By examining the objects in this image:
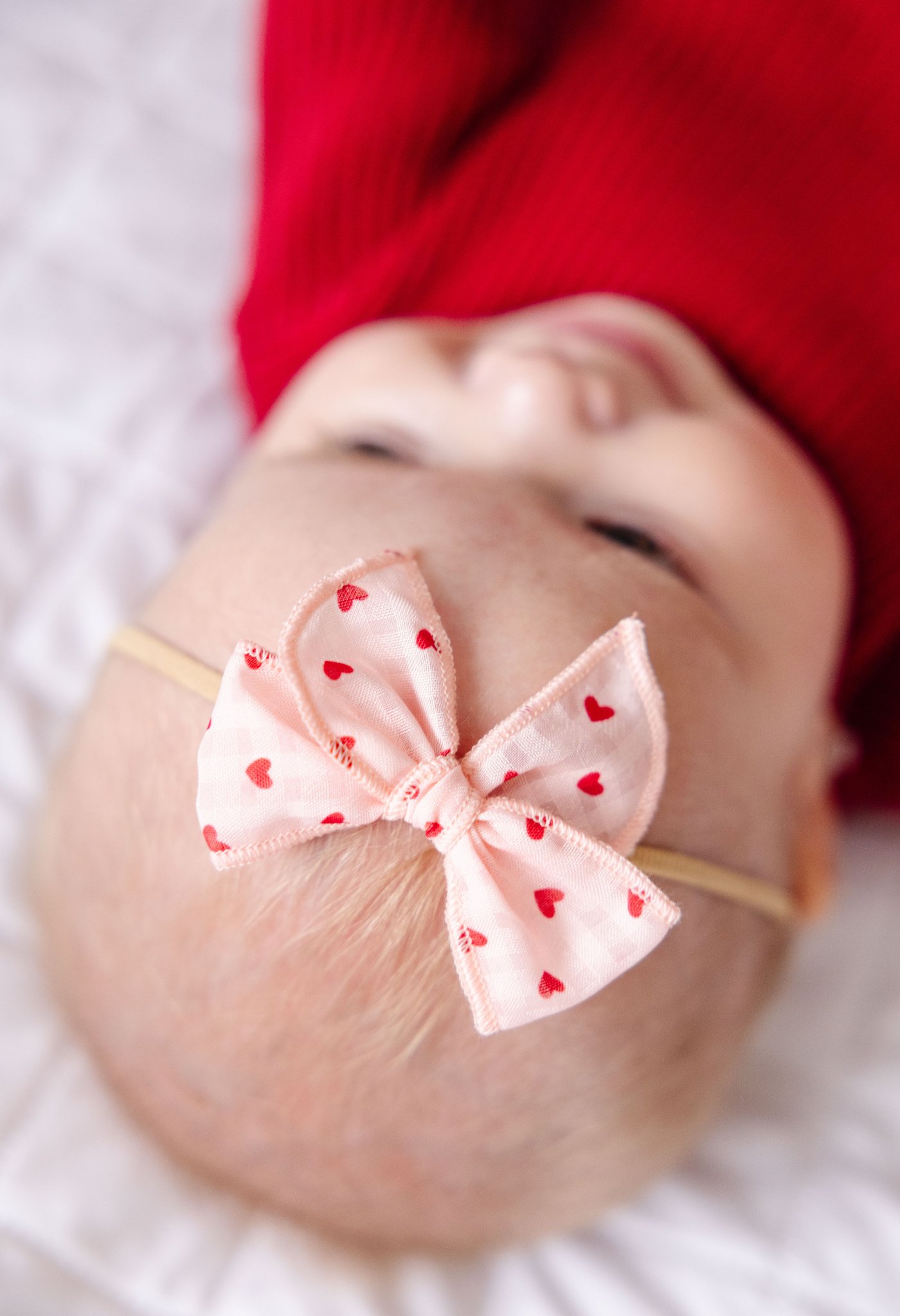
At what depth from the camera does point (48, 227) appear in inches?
46.6

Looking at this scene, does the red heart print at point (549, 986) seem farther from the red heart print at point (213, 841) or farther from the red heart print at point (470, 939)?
the red heart print at point (213, 841)

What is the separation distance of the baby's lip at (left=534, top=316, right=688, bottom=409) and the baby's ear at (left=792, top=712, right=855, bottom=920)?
0.92ft

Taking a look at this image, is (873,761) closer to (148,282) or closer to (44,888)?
(44,888)

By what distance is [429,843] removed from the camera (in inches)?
23.5

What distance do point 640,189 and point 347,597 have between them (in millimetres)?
545

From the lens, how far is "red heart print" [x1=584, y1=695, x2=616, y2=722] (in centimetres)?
59

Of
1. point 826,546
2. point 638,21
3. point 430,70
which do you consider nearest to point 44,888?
point 826,546

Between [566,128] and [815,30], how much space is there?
8.1 inches

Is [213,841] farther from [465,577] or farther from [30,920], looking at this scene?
[30,920]

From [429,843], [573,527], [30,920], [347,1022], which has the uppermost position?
[573,527]

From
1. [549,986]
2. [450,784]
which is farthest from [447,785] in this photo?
[549,986]

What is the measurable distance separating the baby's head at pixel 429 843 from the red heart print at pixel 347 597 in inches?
2.3

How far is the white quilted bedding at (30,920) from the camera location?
82cm

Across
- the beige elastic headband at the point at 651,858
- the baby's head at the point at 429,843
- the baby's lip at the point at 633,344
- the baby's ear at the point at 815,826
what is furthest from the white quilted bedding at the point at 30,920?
the baby's lip at the point at 633,344
